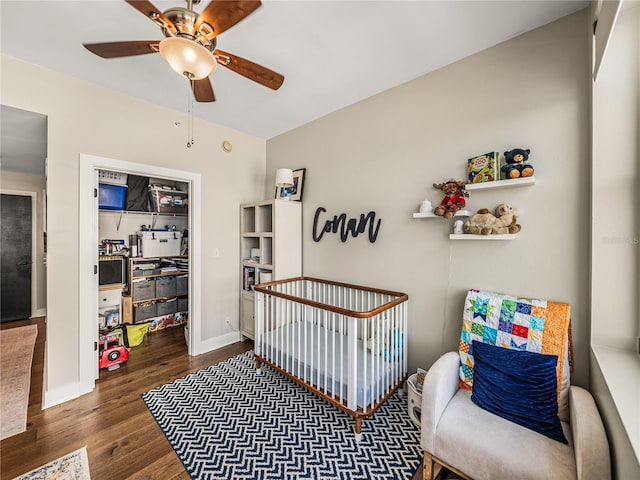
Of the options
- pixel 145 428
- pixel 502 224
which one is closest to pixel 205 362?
pixel 145 428

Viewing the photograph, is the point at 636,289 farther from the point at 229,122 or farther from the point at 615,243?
the point at 229,122

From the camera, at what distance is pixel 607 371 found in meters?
1.15

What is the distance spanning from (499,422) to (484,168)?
1488mm

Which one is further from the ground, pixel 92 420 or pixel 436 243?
pixel 436 243

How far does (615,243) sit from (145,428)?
2.98 meters

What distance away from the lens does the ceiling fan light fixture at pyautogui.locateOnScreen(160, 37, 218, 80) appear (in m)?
1.15

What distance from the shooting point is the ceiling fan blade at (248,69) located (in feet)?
4.70

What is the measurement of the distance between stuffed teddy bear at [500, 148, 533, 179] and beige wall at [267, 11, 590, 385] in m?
0.07

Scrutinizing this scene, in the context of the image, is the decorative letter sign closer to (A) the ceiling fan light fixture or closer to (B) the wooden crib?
(B) the wooden crib

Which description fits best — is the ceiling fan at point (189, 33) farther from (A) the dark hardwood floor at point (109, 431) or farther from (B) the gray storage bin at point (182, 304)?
(B) the gray storage bin at point (182, 304)

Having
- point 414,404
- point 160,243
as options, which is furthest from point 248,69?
point 160,243

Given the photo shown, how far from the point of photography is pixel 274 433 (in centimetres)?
176

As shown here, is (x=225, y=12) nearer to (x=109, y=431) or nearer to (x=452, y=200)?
(x=452, y=200)

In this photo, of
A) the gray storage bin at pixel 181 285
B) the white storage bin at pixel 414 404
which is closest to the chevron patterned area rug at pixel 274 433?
the white storage bin at pixel 414 404
